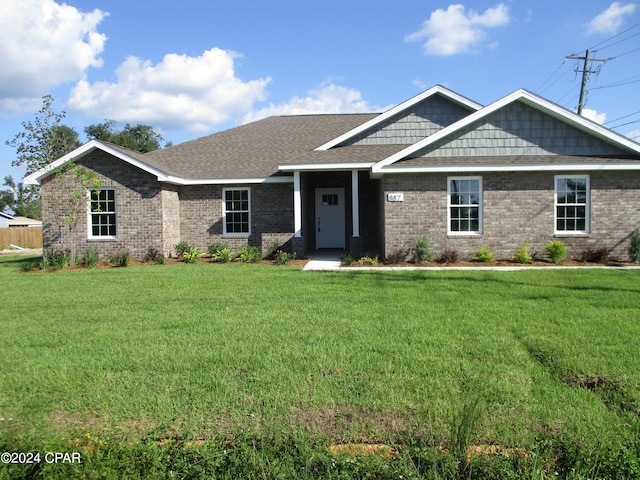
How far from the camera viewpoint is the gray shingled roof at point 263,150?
666 inches

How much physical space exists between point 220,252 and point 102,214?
4.49 metres

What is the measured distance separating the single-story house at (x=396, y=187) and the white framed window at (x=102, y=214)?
4 cm

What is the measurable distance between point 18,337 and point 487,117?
13190mm

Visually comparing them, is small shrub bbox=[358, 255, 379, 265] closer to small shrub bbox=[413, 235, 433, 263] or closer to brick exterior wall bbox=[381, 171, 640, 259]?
brick exterior wall bbox=[381, 171, 640, 259]

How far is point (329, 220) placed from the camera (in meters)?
20.0

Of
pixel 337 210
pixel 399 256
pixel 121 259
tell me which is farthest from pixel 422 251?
pixel 121 259

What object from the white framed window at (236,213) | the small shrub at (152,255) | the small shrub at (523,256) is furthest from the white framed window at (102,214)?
the small shrub at (523,256)

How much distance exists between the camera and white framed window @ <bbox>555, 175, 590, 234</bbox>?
14938 millimetres

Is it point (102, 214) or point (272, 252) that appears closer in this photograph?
point (272, 252)

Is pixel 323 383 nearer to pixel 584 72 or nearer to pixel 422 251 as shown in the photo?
pixel 422 251

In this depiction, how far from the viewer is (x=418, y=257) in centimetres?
1475

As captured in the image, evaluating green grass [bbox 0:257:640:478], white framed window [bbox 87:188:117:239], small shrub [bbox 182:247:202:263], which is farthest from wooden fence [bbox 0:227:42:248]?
green grass [bbox 0:257:640:478]

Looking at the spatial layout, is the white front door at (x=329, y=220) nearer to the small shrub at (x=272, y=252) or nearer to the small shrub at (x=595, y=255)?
the small shrub at (x=272, y=252)

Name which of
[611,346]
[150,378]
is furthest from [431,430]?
[611,346]
